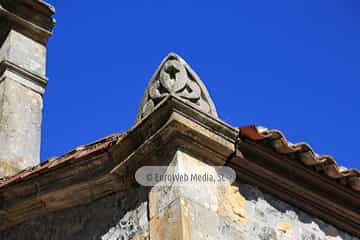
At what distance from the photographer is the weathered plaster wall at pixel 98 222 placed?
5055 mm

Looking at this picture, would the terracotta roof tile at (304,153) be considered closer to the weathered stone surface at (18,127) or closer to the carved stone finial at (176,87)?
the carved stone finial at (176,87)

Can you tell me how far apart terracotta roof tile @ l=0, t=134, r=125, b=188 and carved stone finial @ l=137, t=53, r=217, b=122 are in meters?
0.25

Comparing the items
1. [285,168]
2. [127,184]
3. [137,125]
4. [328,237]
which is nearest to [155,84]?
[137,125]

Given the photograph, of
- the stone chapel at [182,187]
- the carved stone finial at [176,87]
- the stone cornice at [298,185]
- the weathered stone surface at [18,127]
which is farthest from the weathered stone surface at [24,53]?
the stone cornice at [298,185]

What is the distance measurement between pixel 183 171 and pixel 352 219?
1511 mm

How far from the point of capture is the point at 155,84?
5.25 meters

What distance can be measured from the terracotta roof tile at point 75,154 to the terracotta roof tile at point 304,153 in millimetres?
847

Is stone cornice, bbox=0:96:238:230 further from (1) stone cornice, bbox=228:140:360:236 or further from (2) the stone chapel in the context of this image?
(1) stone cornice, bbox=228:140:360:236

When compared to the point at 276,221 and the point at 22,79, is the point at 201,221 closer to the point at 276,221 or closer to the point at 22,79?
the point at 276,221

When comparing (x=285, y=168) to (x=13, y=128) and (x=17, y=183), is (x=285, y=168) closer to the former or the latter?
(x=17, y=183)

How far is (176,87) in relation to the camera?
5.15 m

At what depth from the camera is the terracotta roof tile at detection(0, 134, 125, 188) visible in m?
5.32

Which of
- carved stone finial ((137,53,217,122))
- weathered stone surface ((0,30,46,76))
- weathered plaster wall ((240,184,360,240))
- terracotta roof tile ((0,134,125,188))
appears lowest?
weathered plaster wall ((240,184,360,240))

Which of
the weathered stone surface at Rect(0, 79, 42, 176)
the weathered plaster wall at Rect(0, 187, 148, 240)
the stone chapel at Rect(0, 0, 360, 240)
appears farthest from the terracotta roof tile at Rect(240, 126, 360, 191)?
the weathered stone surface at Rect(0, 79, 42, 176)
